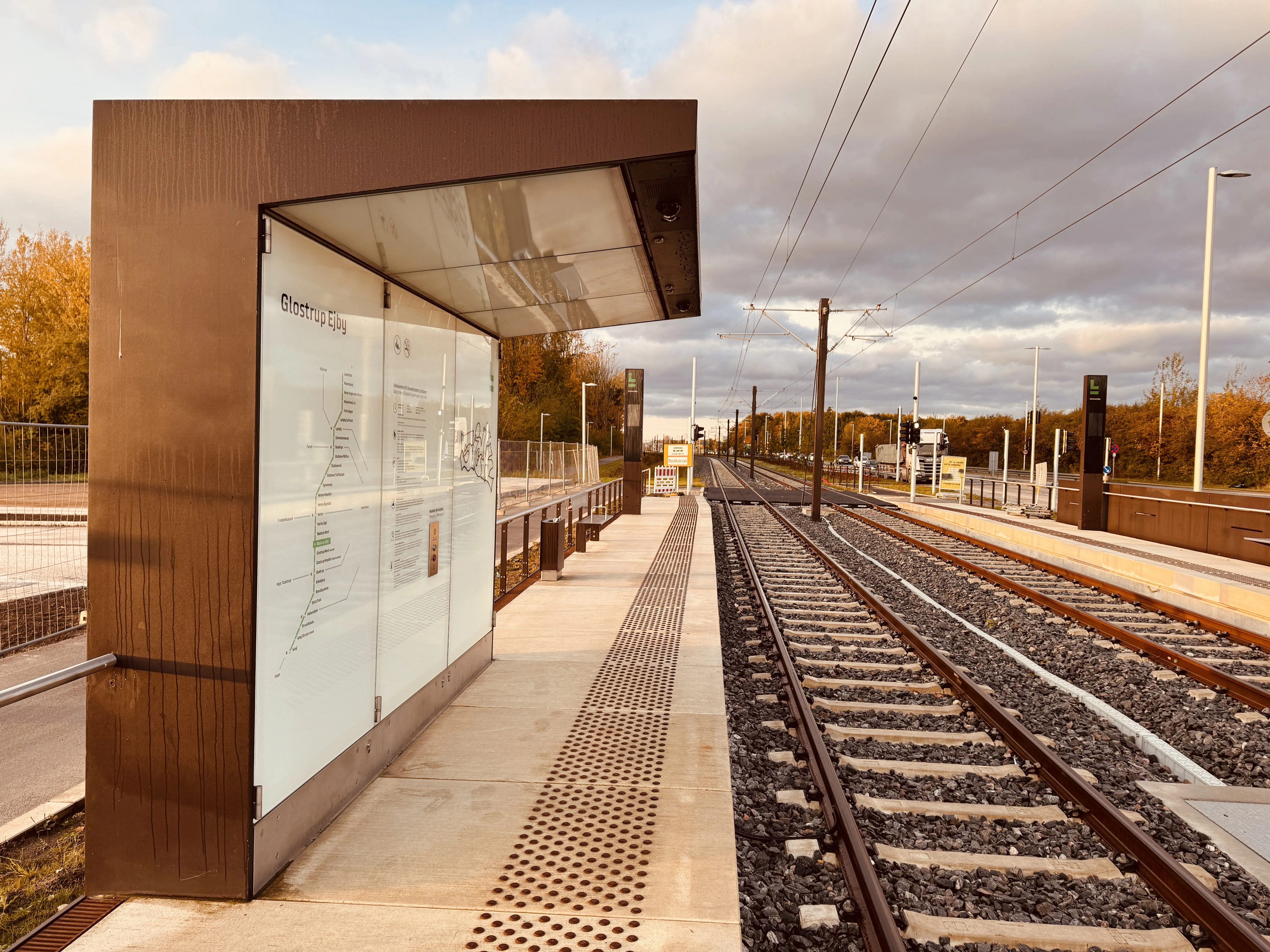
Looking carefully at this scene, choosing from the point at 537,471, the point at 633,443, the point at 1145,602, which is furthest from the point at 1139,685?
the point at 537,471

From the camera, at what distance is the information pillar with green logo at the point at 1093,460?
21.1 metres

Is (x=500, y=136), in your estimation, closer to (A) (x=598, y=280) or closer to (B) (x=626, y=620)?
(A) (x=598, y=280)

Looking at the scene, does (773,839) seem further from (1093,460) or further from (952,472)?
(952,472)

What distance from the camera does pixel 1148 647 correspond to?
8.21m

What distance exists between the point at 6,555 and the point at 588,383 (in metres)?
51.7

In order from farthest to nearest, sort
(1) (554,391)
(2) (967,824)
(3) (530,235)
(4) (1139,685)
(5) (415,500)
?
(1) (554,391) → (4) (1139,685) → (5) (415,500) → (2) (967,824) → (3) (530,235)

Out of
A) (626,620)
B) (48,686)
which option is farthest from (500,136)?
(626,620)

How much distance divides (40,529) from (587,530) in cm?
919

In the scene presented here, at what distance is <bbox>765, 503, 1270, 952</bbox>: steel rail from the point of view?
3289 mm

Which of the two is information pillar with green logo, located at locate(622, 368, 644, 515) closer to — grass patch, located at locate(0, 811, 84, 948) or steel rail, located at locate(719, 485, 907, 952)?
steel rail, located at locate(719, 485, 907, 952)

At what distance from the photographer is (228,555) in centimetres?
317

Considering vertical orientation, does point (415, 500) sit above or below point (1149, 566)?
above

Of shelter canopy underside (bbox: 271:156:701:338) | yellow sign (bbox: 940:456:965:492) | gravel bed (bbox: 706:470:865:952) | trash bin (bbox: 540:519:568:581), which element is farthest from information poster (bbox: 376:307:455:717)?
yellow sign (bbox: 940:456:965:492)

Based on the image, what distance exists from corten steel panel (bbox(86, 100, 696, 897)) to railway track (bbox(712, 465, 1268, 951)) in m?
2.74
